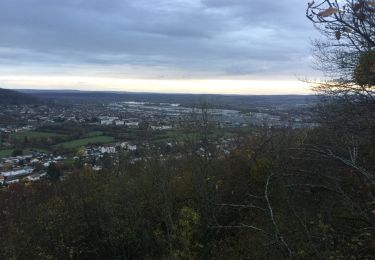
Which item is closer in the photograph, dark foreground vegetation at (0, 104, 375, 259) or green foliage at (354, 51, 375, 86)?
green foliage at (354, 51, 375, 86)

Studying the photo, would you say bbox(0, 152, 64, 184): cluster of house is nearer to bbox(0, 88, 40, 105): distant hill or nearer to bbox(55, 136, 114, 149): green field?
bbox(55, 136, 114, 149): green field

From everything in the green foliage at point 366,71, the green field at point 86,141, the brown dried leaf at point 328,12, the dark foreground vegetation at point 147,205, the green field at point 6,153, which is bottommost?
the green field at point 6,153

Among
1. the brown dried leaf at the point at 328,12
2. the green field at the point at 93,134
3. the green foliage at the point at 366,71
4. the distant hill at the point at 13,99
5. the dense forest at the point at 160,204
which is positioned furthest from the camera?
the distant hill at the point at 13,99

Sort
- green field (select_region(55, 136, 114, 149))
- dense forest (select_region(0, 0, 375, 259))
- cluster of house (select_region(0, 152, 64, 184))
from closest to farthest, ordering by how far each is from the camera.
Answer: dense forest (select_region(0, 0, 375, 259)) < cluster of house (select_region(0, 152, 64, 184)) < green field (select_region(55, 136, 114, 149))

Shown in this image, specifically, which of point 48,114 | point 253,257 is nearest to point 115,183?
point 253,257

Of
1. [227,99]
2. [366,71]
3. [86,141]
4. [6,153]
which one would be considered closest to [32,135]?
[6,153]

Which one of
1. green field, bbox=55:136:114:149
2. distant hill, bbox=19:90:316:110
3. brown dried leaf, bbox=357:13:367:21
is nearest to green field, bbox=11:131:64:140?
green field, bbox=55:136:114:149

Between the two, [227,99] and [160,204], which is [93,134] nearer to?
[227,99]

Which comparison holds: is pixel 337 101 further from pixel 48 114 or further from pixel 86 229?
pixel 48 114

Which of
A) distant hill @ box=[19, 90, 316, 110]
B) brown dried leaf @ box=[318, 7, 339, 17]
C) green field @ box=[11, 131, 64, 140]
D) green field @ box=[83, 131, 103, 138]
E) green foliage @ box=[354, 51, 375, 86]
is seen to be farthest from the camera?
green field @ box=[11, 131, 64, 140]

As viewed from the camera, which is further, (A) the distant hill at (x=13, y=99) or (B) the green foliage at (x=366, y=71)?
(A) the distant hill at (x=13, y=99)

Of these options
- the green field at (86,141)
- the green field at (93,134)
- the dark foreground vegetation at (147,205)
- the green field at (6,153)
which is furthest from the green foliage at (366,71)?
the green field at (93,134)

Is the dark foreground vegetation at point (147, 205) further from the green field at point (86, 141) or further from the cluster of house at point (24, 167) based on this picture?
the green field at point (86, 141)
